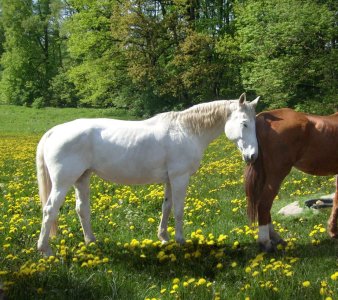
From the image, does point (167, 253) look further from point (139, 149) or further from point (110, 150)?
point (110, 150)

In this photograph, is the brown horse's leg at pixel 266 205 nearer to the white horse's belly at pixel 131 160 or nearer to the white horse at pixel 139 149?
the white horse at pixel 139 149

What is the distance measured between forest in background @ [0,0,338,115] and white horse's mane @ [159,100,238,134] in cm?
1988

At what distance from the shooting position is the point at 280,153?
582cm

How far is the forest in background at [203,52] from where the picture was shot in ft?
86.1

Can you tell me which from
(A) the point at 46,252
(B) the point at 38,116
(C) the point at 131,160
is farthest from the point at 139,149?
(B) the point at 38,116

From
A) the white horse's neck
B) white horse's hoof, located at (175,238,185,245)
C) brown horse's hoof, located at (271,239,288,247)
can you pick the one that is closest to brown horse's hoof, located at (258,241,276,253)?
brown horse's hoof, located at (271,239,288,247)

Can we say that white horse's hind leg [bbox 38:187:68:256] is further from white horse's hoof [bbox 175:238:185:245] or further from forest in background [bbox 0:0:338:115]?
forest in background [bbox 0:0:338:115]

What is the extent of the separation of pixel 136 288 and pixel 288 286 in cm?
158

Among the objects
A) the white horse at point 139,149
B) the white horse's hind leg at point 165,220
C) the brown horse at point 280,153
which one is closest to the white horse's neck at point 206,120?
the white horse at point 139,149

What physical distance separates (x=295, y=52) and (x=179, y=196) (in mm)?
22956

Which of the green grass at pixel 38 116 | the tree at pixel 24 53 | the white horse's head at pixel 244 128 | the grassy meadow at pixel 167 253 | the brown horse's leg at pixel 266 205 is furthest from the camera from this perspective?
the tree at pixel 24 53

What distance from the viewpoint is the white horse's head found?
18.8ft

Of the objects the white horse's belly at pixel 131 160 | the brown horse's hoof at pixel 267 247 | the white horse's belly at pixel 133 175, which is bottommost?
the brown horse's hoof at pixel 267 247

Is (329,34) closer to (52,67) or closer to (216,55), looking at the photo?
(216,55)
